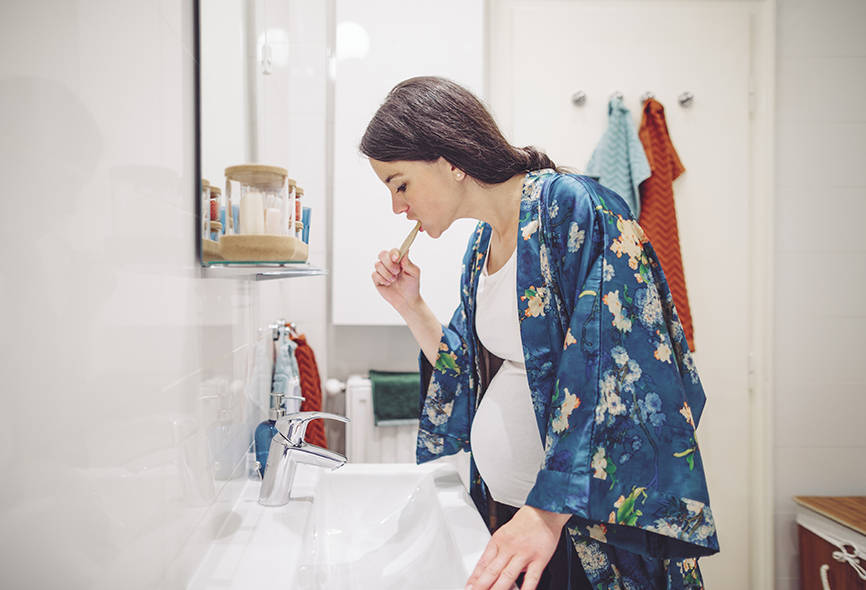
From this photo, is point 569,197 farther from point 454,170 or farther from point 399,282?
point 399,282

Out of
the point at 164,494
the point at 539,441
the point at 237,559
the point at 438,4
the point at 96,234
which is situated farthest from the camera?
the point at 438,4

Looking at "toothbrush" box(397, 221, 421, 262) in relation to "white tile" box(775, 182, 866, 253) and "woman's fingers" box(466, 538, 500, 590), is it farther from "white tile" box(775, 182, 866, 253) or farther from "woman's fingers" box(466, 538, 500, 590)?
"white tile" box(775, 182, 866, 253)

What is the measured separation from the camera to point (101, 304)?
0.43 m

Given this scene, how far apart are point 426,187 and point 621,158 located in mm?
1100

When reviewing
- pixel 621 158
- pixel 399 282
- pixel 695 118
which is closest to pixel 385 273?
pixel 399 282

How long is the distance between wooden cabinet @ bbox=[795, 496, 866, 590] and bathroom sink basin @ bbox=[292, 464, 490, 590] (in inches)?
50.6

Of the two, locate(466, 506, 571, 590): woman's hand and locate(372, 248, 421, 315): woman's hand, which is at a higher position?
locate(372, 248, 421, 315): woman's hand

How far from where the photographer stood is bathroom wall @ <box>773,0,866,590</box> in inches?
73.2

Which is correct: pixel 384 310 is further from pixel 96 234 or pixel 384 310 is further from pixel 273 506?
pixel 96 234

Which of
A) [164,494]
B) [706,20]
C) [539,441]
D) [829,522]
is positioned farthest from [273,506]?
[706,20]

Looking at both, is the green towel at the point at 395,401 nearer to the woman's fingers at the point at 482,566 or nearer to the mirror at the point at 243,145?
the mirror at the point at 243,145

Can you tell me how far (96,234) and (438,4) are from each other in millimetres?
1507

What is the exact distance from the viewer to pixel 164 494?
563 mm

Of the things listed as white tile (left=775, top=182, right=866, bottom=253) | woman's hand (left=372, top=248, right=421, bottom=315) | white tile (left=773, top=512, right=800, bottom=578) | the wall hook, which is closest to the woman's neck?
woman's hand (left=372, top=248, right=421, bottom=315)
